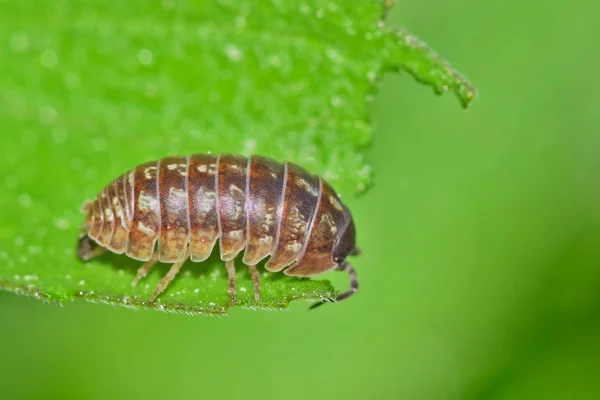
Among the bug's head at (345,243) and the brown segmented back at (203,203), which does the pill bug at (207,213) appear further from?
the bug's head at (345,243)

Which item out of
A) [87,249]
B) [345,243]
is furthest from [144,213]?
[345,243]

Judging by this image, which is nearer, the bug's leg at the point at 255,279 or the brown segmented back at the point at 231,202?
the bug's leg at the point at 255,279

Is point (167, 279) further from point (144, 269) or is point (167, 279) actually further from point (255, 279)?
point (255, 279)

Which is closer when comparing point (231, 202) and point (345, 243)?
point (231, 202)

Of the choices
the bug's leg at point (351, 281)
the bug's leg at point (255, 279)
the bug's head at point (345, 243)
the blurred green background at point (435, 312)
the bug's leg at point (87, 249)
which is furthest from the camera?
the blurred green background at point (435, 312)

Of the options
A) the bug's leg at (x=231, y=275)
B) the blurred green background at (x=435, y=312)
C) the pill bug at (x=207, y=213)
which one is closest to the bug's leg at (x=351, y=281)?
the blurred green background at (x=435, y=312)

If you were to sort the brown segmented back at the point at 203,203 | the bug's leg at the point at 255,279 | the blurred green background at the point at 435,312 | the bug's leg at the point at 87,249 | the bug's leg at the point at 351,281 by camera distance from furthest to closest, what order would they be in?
the blurred green background at the point at 435,312 → the bug's leg at the point at 351,281 → the bug's leg at the point at 87,249 → the brown segmented back at the point at 203,203 → the bug's leg at the point at 255,279

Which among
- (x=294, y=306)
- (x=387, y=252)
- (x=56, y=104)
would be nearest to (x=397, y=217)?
(x=387, y=252)
